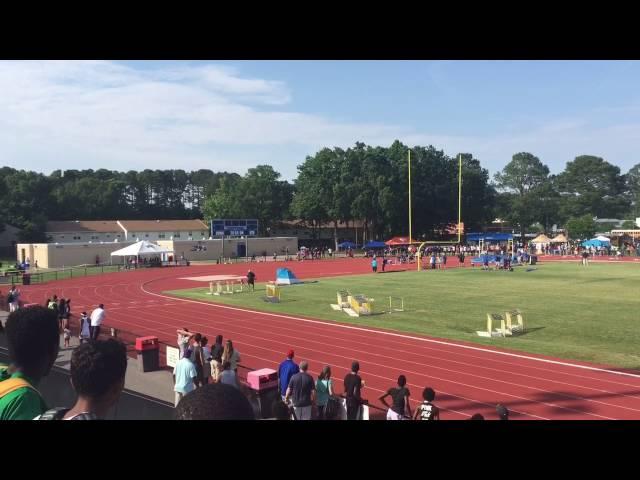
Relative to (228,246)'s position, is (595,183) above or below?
above

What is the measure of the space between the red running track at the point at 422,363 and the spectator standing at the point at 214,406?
931 cm

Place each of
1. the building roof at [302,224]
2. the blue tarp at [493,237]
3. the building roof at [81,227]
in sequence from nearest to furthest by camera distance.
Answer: the blue tarp at [493,237]
the building roof at [81,227]
the building roof at [302,224]

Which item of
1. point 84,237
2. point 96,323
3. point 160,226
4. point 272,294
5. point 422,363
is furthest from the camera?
point 160,226

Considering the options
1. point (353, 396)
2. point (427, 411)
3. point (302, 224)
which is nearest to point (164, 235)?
point (302, 224)

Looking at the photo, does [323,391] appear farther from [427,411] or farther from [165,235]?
[165,235]

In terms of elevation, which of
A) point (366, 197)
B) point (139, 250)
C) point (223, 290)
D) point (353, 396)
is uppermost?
point (366, 197)

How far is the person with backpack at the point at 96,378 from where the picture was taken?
9.77 feet

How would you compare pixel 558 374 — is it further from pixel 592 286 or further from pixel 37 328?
pixel 592 286

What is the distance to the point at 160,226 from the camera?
86.8 metres

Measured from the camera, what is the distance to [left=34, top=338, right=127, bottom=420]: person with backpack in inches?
117

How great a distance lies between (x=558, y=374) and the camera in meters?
13.6

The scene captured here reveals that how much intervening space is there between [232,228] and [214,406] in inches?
2426

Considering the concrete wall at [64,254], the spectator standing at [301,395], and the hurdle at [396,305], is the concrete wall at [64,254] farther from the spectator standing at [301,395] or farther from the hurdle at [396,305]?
the spectator standing at [301,395]

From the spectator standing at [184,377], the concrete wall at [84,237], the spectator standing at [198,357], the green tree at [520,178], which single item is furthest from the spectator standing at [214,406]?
the green tree at [520,178]
